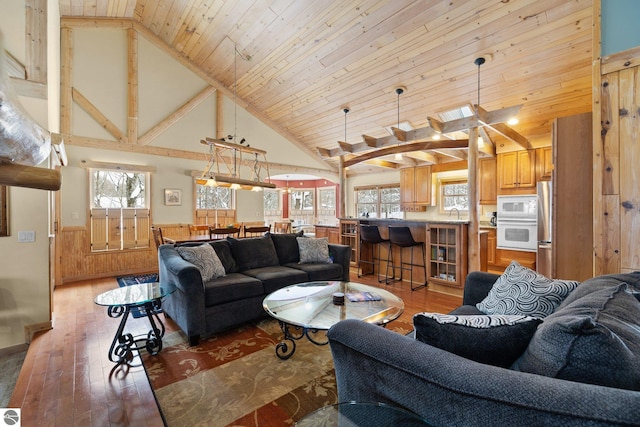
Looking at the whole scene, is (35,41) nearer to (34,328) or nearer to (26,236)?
(26,236)

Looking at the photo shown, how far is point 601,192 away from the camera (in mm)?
2184

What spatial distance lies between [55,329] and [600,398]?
432 cm

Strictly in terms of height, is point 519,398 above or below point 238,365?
above

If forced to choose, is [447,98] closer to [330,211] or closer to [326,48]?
[326,48]

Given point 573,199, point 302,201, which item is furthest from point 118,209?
point 573,199

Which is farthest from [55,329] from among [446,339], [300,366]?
[446,339]

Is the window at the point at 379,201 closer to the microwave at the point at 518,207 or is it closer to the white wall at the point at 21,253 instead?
the microwave at the point at 518,207

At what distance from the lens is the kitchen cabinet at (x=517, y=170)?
5511mm

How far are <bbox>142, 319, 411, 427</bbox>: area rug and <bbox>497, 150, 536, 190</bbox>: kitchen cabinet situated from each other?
5.33 metres

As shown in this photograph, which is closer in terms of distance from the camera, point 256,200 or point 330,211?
point 256,200

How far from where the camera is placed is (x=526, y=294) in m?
1.75

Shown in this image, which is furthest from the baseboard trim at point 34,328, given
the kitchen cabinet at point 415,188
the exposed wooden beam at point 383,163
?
the kitchen cabinet at point 415,188

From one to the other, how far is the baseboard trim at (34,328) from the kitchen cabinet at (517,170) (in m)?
7.49

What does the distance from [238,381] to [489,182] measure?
6188 millimetres
